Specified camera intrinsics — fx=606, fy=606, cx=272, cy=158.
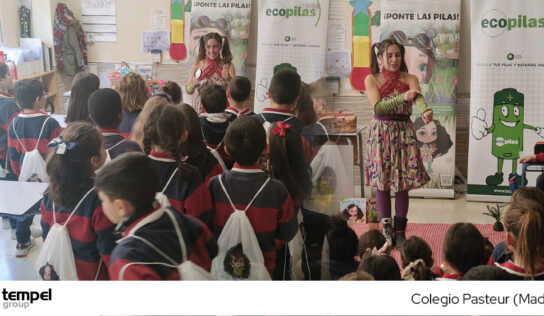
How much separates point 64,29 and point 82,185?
2.33 ft

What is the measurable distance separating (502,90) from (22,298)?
322cm

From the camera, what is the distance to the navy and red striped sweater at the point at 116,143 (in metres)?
1.71

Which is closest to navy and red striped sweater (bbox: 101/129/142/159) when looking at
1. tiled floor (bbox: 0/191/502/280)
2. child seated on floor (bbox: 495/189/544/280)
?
child seated on floor (bbox: 495/189/544/280)

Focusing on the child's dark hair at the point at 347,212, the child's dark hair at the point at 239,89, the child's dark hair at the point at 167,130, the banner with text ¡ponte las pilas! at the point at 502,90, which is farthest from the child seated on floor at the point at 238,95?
the banner with text ¡ponte las pilas! at the point at 502,90

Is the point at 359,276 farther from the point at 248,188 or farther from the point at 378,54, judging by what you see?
the point at 378,54

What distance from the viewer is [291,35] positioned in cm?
223

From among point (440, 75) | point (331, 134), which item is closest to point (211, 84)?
point (331, 134)

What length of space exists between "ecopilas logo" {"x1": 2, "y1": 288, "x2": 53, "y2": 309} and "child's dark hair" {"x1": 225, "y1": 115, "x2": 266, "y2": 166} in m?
0.66

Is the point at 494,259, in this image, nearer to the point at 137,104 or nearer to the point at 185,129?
the point at 185,129

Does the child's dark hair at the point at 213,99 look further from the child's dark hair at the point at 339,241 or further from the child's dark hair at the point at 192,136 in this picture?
the child's dark hair at the point at 339,241

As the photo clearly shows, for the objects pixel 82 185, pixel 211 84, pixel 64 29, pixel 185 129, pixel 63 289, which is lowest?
pixel 63 289

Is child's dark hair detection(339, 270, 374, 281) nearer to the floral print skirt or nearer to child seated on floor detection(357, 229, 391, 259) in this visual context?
child seated on floor detection(357, 229, 391, 259)

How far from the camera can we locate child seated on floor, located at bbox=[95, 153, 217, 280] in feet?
5.01

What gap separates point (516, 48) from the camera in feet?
12.7
